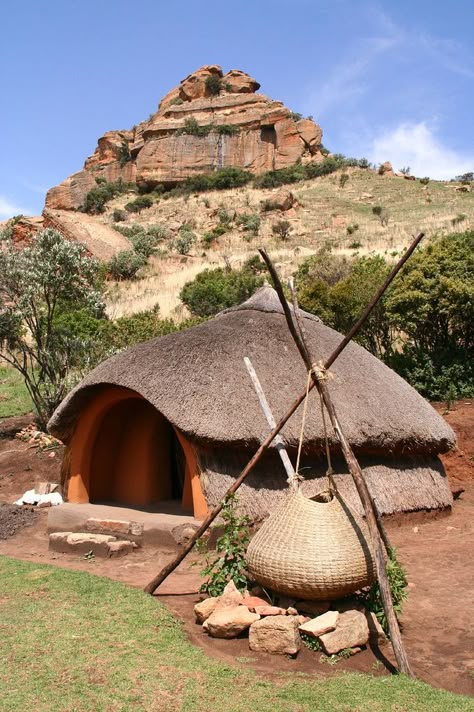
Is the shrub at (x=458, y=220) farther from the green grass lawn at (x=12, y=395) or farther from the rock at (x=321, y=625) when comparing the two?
the rock at (x=321, y=625)

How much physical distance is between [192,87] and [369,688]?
72259mm

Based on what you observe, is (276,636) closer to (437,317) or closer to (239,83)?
(437,317)

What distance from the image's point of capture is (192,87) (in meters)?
69.2

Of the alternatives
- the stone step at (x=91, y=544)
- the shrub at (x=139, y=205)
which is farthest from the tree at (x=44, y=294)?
the shrub at (x=139, y=205)

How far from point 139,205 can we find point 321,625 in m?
52.5

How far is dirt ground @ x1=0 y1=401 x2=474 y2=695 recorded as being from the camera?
4469 mm

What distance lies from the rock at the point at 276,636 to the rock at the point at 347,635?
202 millimetres

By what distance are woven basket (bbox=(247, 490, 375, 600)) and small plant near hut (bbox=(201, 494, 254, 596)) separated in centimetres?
42

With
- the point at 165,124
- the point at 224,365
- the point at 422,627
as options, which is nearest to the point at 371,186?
the point at 165,124

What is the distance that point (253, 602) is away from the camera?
5105mm

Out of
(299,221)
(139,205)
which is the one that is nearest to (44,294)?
(299,221)

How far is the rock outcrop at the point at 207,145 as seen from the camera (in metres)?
59.5

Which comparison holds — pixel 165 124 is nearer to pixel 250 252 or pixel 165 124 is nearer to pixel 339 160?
pixel 339 160

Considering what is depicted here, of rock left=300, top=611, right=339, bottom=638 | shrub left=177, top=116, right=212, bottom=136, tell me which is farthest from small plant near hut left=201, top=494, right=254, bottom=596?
shrub left=177, top=116, right=212, bottom=136
